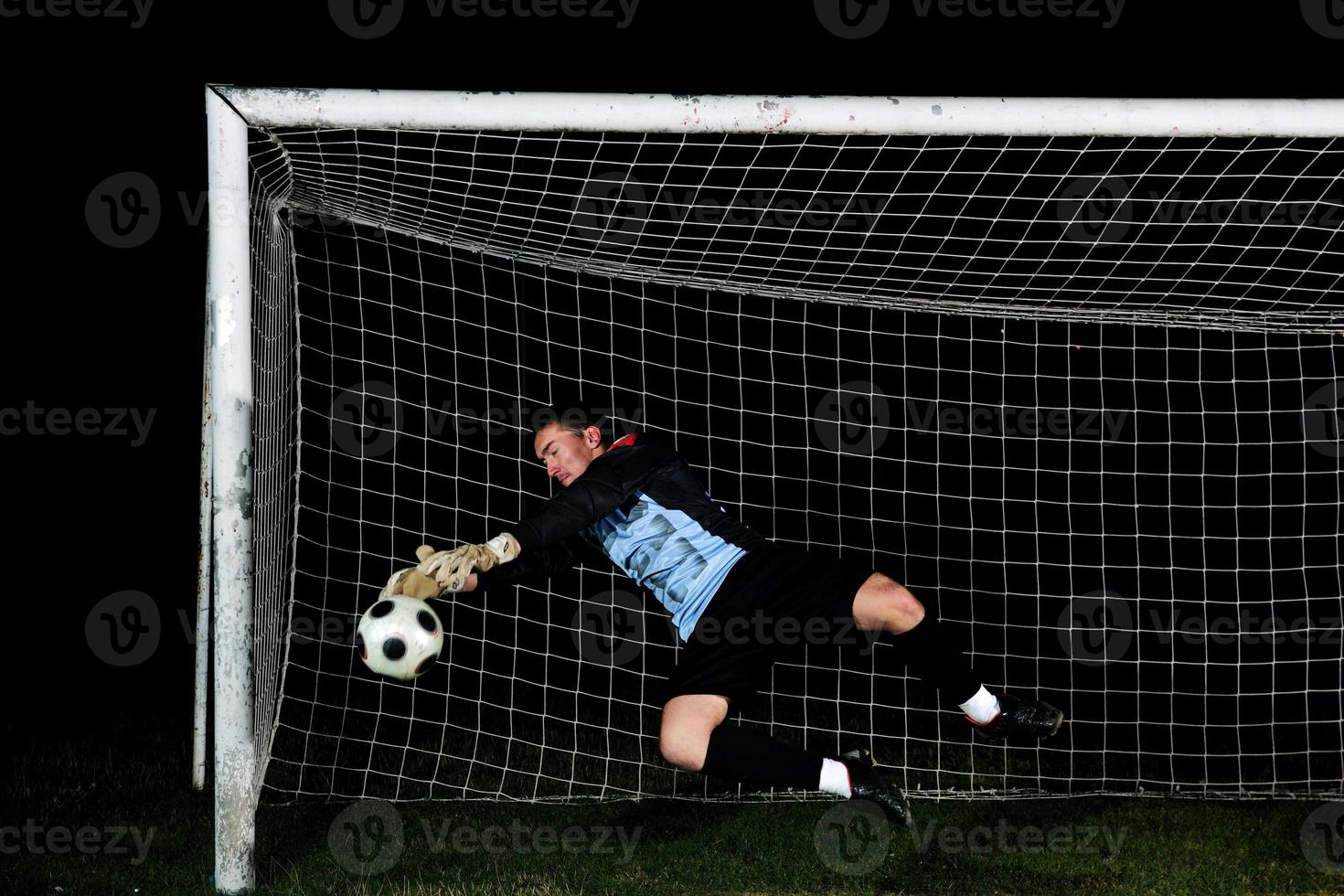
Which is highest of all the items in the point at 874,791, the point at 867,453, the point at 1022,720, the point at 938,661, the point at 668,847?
the point at 867,453

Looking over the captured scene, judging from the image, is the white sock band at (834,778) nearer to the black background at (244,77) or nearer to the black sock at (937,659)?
the black sock at (937,659)

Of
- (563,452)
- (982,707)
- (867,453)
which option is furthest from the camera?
(867,453)

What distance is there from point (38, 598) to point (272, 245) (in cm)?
442

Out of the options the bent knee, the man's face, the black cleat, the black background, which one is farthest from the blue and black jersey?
the black background

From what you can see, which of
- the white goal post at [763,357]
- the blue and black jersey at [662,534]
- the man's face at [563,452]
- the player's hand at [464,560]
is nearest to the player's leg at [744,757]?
the blue and black jersey at [662,534]

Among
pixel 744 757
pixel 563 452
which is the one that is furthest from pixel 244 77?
pixel 744 757

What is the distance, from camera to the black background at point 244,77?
620 centimetres

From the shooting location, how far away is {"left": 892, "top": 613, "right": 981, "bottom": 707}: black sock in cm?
340

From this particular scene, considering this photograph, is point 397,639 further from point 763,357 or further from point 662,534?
point 763,357

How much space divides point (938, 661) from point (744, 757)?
0.70 metres

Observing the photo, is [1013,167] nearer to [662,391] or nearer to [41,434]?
[662,391]

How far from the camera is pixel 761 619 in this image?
3.40 m

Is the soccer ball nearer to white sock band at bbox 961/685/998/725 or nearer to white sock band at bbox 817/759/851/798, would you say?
white sock band at bbox 817/759/851/798

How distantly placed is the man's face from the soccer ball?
34.7 inches
